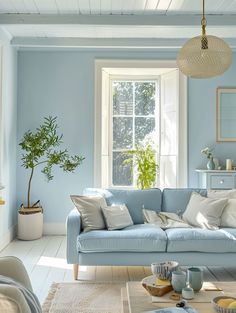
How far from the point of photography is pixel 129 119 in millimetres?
5941

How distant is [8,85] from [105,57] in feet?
4.94

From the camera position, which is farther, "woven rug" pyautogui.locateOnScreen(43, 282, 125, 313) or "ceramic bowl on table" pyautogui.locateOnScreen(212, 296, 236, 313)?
"woven rug" pyautogui.locateOnScreen(43, 282, 125, 313)

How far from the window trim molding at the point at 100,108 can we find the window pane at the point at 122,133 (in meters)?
0.47

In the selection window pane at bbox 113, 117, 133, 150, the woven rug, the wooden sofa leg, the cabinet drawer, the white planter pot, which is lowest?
the woven rug

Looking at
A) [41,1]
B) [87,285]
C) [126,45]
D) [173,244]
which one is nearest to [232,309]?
→ [173,244]

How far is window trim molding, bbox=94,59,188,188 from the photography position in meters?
5.49

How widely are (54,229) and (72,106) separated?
189 centimetres

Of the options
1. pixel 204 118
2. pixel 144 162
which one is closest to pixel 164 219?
pixel 144 162

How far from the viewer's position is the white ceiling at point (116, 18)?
13.4 feet

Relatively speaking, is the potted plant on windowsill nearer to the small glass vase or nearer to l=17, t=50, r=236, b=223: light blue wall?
l=17, t=50, r=236, b=223: light blue wall

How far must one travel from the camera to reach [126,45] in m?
5.11

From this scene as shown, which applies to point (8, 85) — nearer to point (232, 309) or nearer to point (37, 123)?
point (37, 123)

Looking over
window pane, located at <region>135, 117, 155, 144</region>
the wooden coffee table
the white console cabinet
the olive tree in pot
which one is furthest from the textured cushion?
window pane, located at <region>135, 117, 155, 144</region>

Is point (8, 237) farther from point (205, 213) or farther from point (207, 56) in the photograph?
point (207, 56)
